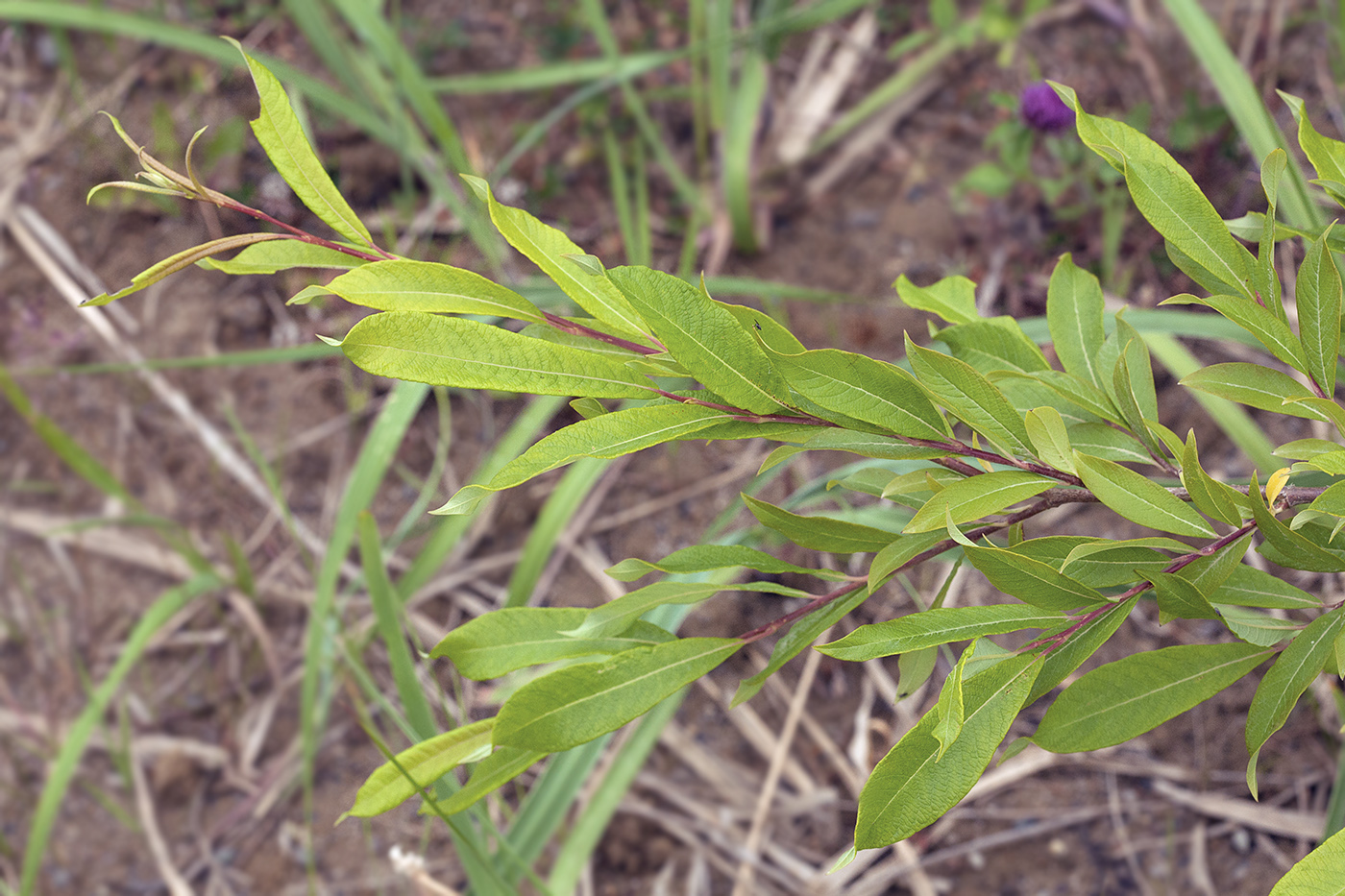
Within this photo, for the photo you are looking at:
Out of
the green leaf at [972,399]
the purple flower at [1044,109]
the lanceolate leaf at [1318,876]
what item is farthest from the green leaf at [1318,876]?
the purple flower at [1044,109]

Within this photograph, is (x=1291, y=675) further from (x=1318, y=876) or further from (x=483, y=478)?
(x=483, y=478)

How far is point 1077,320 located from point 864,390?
214 millimetres

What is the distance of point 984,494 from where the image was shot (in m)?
0.45

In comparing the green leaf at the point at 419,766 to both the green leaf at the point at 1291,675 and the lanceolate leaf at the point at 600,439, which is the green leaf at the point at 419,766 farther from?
the green leaf at the point at 1291,675

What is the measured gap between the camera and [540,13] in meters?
1.80

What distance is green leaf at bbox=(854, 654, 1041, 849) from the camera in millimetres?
412

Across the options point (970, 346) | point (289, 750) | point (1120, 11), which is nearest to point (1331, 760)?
point (970, 346)

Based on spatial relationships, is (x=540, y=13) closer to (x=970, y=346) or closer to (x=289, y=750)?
(x=289, y=750)

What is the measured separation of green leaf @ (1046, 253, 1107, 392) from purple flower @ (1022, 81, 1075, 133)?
31.1 inches

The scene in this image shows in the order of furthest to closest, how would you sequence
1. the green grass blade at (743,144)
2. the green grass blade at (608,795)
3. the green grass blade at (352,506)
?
the green grass blade at (743,144), the green grass blade at (352,506), the green grass blade at (608,795)

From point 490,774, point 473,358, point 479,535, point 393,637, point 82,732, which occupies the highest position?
point 473,358

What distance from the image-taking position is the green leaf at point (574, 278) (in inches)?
18.0

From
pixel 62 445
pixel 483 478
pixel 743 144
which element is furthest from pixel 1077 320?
pixel 62 445

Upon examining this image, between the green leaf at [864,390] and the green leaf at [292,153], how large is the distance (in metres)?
0.22
